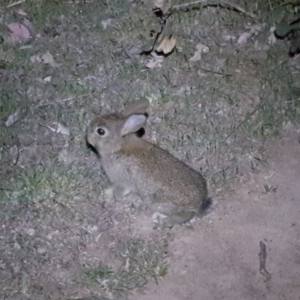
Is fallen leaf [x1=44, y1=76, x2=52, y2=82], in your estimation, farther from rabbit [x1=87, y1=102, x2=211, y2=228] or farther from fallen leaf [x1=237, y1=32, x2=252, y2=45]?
fallen leaf [x1=237, y1=32, x2=252, y2=45]

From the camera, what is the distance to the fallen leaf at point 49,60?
284 inches

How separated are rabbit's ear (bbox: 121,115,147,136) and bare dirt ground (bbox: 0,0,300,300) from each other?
0.48 m

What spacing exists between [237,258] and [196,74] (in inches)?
84.3

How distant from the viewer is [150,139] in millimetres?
6465

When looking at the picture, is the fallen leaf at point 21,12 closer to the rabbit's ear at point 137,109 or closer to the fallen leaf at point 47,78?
the fallen leaf at point 47,78

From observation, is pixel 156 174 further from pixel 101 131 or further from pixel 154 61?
pixel 154 61

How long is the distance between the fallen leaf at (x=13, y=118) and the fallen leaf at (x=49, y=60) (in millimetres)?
715

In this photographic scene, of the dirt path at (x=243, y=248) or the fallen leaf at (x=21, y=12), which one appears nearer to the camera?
the dirt path at (x=243, y=248)

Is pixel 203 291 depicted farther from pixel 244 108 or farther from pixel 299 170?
pixel 244 108

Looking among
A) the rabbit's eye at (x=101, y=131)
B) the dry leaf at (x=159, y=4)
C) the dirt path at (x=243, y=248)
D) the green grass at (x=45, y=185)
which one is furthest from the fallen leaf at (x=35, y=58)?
the dirt path at (x=243, y=248)

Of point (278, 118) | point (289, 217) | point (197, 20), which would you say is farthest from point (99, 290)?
point (197, 20)

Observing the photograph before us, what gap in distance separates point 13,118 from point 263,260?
235cm

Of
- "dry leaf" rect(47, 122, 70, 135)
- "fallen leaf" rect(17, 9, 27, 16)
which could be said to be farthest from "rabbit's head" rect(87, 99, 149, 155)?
"fallen leaf" rect(17, 9, 27, 16)

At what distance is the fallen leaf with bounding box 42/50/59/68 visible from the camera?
23.7 feet
